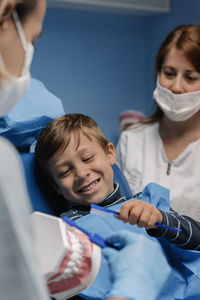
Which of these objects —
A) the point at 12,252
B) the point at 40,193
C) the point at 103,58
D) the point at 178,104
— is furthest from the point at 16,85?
the point at 103,58

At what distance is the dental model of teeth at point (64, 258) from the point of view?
936 mm

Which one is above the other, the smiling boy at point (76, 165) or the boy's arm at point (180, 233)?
the smiling boy at point (76, 165)

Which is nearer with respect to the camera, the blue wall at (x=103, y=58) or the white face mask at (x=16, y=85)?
the white face mask at (x=16, y=85)

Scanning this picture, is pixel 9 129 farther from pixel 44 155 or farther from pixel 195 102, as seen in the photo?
pixel 195 102

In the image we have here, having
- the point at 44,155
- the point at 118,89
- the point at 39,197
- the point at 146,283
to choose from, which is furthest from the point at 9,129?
the point at 118,89

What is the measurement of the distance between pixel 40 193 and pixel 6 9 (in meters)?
0.82

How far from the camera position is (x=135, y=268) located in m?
0.90

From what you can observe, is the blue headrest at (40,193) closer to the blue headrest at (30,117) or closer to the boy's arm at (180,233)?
the blue headrest at (30,117)

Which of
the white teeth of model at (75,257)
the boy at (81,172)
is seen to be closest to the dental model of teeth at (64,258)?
the white teeth of model at (75,257)

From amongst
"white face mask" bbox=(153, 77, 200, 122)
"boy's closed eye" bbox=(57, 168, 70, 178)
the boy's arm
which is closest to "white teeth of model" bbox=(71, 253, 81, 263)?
the boy's arm

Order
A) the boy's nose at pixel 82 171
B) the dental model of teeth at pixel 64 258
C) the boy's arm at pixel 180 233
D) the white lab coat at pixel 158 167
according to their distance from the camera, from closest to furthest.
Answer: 1. the dental model of teeth at pixel 64 258
2. the boy's arm at pixel 180 233
3. the boy's nose at pixel 82 171
4. the white lab coat at pixel 158 167

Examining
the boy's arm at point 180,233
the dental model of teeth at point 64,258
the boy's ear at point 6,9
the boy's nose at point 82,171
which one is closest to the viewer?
the boy's ear at point 6,9

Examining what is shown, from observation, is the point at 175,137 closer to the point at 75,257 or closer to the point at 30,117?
the point at 30,117

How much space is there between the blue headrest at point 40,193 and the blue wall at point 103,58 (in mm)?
1344
